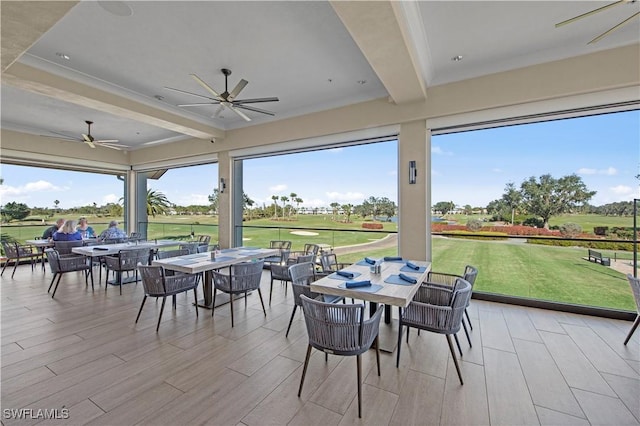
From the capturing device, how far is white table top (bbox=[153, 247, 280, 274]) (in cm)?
354

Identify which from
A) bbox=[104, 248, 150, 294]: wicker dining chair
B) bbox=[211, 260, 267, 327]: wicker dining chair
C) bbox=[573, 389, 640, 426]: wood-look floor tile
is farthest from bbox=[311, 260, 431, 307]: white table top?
bbox=[104, 248, 150, 294]: wicker dining chair

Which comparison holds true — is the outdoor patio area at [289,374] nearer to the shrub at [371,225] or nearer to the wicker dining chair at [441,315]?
the wicker dining chair at [441,315]

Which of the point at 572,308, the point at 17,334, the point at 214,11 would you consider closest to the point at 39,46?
the point at 214,11

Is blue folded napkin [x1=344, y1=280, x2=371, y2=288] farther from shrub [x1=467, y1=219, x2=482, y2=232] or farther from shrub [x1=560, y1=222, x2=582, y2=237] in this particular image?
shrub [x1=560, y1=222, x2=582, y2=237]

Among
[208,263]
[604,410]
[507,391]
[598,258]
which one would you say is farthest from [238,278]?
[598,258]

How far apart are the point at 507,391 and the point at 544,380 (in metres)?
0.44

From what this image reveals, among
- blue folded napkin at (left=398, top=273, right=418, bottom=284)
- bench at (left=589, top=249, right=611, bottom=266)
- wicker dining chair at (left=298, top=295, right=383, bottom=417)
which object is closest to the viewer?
wicker dining chair at (left=298, top=295, right=383, bottom=417)

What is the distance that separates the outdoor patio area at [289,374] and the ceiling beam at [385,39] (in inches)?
Result: 127

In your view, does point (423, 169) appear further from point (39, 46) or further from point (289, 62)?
point (39, 46)

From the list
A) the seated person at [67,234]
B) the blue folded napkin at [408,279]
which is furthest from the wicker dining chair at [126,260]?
the blue folded napkin at [408,279]

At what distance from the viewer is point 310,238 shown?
744cm

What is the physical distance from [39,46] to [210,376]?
461 centimetres

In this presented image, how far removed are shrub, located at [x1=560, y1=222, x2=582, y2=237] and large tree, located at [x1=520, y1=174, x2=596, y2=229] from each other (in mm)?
186

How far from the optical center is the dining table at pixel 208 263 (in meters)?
3.57
